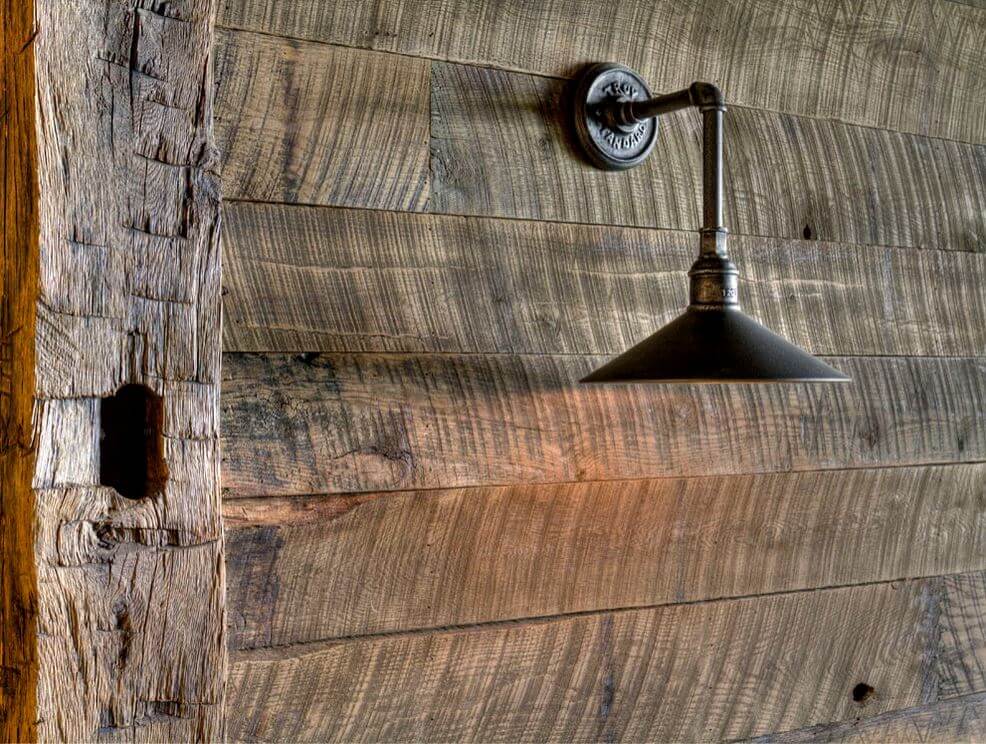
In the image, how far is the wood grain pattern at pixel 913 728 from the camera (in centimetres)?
154

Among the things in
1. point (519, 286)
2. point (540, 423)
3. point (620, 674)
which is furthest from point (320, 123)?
point (620, 674)

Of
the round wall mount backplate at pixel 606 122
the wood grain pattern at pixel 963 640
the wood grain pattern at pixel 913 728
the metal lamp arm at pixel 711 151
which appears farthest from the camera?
the wood grain pattern at pixel 963 640

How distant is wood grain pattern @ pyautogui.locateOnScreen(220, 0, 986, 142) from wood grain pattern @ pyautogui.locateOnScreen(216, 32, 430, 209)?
3cm

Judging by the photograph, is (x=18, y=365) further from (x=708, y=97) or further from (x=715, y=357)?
(x=708, y=97)

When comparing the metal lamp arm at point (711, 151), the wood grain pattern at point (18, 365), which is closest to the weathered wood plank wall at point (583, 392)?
the metal lamp arm at point (711, 151)

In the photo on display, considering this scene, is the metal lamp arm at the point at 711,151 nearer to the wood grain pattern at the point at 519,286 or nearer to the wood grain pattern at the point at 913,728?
the wood grain pattern at the point at 519,286

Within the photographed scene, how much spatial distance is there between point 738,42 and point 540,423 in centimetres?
63

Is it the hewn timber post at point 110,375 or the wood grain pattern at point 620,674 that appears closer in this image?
the hewn timber post at point 110,375

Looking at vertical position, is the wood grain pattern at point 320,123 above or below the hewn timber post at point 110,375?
above

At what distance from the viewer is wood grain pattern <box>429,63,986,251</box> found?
1.31 m

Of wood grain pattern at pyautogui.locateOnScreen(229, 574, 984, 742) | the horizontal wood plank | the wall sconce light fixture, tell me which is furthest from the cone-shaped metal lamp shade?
wood grain pattern at pyautogui.locateOnScreen(229, 574, 984, 742)

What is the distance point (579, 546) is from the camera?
1.37 m

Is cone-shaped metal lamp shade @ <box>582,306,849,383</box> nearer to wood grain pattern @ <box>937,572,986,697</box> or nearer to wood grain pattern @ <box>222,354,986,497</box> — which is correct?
wood grain pattern @ <box>222,354,986,497</box>

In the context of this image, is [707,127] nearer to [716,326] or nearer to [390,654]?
[716,326]
